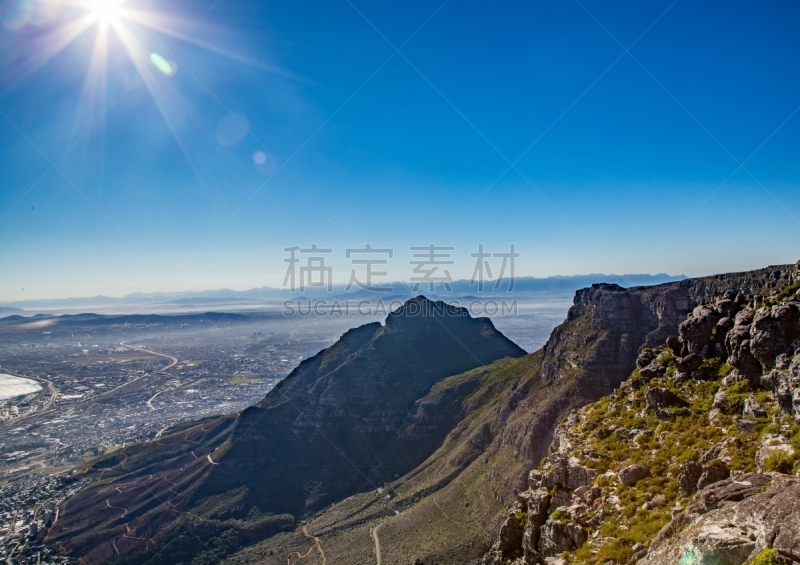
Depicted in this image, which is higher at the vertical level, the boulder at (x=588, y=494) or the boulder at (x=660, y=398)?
the boulder at (x=660, y=398)

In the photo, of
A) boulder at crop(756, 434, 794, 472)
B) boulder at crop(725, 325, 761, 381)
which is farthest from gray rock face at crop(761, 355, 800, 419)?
boulder at crop(725, 325, 761, 381)

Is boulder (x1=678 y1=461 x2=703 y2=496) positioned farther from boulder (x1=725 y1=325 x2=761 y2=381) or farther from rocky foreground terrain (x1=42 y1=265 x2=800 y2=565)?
boulder (x1=725 y1=325 x2=761 y2=381)

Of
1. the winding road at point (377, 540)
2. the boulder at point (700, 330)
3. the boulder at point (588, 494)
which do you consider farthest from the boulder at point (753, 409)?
the winding road at point (377, 540)

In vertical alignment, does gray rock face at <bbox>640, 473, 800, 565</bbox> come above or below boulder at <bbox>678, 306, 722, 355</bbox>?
below

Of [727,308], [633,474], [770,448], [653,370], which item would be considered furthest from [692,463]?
[727,308]

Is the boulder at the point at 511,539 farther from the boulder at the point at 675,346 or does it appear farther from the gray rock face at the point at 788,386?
the boulder at the point at 675,346

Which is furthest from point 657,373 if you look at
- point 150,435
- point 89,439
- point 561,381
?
point 89,439

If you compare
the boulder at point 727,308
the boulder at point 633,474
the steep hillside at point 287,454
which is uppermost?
the boulder at point 727,308
